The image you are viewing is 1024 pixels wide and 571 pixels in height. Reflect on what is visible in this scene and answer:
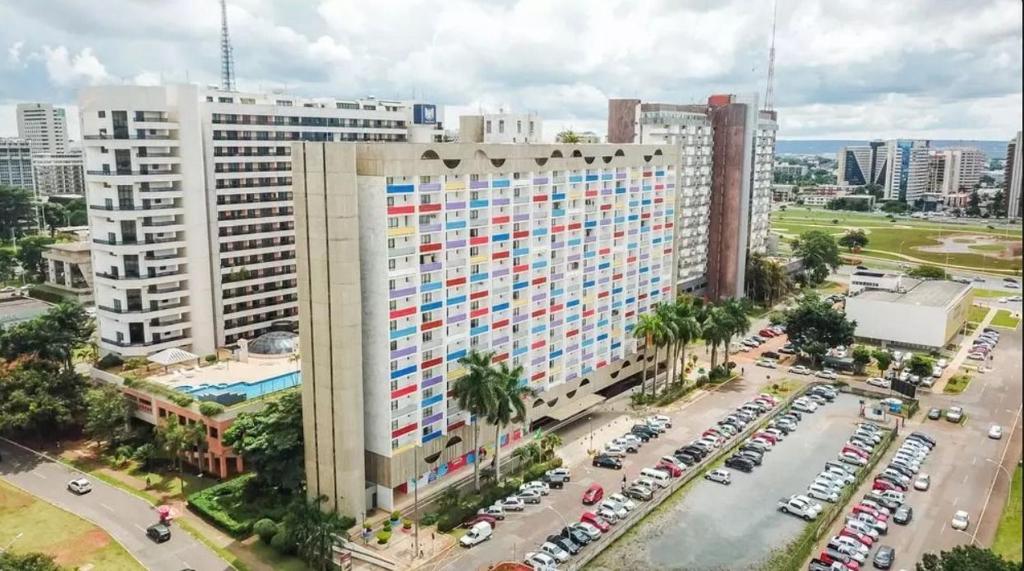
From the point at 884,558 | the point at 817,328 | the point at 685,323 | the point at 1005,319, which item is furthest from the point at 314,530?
the point at 1005,319

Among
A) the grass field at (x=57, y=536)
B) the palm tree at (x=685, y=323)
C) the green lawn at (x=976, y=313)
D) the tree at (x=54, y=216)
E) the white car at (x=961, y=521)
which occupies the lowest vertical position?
the grass field at (x=57, y=536)

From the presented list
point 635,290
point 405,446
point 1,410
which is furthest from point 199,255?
point 635,290

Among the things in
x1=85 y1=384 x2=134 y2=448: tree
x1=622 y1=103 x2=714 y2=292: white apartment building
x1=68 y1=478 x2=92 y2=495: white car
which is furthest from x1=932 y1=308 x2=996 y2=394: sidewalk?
x1=68 y1=478 x2=92 y2=495: white car

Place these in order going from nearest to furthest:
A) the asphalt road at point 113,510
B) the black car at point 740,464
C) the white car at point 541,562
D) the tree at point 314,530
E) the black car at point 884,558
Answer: the tree at point 314,530
the white car at point 541,562
the black car at point 884,558
the asphalt road at point 113,510
the black car at point 740,464

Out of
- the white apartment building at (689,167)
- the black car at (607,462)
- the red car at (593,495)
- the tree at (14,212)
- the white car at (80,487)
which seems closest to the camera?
the red car at (593,495)

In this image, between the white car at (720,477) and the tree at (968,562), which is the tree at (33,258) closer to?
the white car at (720,477)

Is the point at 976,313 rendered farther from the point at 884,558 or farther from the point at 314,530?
the point at 314,530

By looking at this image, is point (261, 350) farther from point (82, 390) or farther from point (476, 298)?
point (476, 298)

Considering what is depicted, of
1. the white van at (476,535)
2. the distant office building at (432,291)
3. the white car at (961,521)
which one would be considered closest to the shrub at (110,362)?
the distant office building at (432,291)

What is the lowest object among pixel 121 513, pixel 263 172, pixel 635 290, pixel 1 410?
pixel 121 513
